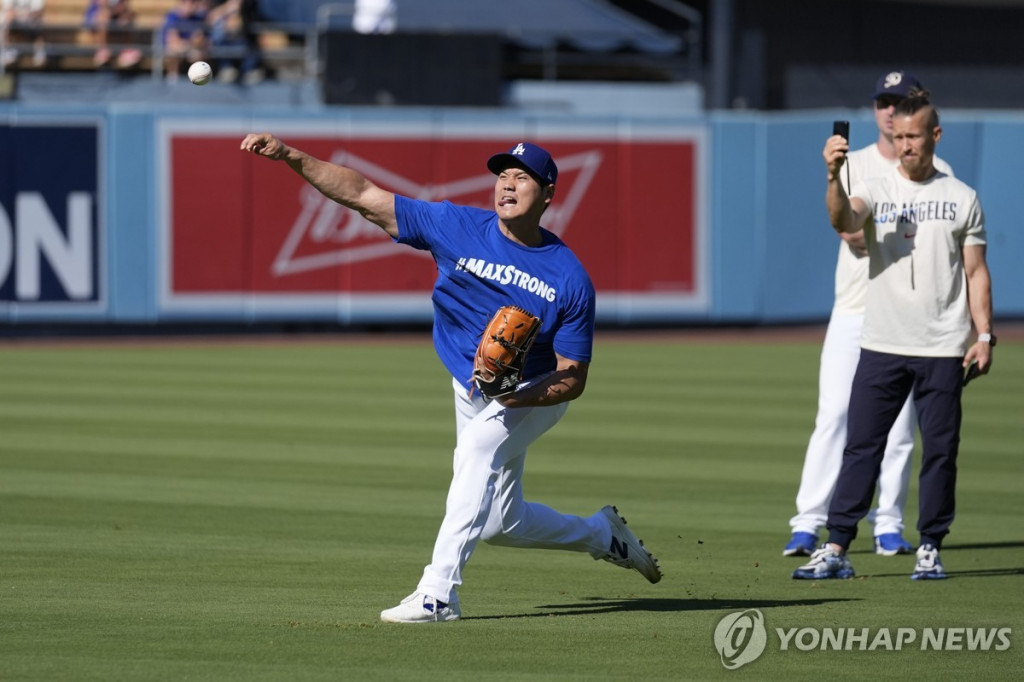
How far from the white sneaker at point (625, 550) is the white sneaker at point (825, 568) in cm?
81

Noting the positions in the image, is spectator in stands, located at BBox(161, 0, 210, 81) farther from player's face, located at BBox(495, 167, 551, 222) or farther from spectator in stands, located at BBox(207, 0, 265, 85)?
player's face, located at BBox(495, 167, 551, 222)

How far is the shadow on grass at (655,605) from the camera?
5875mm

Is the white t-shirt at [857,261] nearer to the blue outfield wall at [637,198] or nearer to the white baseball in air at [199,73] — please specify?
the white baseball in air at [199,73]

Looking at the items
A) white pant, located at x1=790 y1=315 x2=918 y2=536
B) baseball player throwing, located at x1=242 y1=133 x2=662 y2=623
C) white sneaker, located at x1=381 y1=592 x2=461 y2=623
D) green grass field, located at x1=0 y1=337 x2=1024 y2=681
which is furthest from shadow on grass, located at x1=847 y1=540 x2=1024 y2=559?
white sneaker, located at x1=381 y1=592 x2=461 y2=623

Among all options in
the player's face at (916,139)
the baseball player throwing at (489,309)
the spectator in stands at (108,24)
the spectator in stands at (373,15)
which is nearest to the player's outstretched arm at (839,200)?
the player's face at (916,139)

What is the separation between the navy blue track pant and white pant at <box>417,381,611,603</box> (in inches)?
64.1

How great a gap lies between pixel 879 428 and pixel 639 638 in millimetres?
1872

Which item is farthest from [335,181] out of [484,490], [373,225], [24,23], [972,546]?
[24,23]

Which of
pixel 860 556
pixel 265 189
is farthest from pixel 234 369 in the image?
pixel 860 556

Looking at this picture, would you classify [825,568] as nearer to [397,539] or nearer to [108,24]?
[397,539]

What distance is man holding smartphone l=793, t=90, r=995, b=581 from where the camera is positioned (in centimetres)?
655

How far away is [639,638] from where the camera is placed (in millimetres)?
5355

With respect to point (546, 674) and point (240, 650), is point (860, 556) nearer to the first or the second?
point (546, 674)

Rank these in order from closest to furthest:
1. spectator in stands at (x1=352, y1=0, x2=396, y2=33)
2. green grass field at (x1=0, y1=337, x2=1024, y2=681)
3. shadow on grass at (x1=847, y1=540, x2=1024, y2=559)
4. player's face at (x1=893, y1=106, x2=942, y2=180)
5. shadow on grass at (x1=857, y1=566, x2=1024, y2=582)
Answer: green grass field at (x1=0, y1=337, x2=1024, y2=681), player's face at (x1=893, y1=106, x2=942, y2=180), shadow on grass at (x1=857, y1=566, x2=1024, y2=582), shadow on grass at (x1=847, y1=540, x2=1024, y2=559), spectator in stands at (x1=352, y1=0, x2=396, y2=33)
